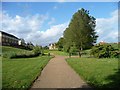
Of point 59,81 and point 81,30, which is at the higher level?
point 81,30

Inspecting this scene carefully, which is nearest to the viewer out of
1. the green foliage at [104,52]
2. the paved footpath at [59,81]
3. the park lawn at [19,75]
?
the paved footpath at [59,81]

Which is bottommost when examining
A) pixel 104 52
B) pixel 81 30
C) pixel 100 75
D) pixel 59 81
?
pixel 59 81

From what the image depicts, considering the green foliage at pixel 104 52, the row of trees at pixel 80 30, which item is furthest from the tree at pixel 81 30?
the green foliage at pixel 104 52

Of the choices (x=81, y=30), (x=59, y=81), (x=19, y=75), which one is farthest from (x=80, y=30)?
(x=59, y=81)

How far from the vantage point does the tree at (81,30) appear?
59.4 meters

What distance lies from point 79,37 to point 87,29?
10.1 ft

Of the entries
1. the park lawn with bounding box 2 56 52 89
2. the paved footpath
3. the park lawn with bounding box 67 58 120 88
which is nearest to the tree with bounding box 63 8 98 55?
the park lawn with bounding box 2 56 52 89

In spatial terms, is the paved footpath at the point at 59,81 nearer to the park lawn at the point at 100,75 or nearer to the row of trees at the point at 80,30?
the park lawn at the point at 100,75

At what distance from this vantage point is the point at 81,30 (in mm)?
59000

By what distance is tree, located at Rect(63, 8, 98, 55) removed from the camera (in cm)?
5938

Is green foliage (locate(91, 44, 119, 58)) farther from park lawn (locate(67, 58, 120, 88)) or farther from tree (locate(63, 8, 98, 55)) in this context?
park lawn (locate(67, 58, 120, 88))

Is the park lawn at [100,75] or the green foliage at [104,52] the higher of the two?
the green foliage at [104,52]

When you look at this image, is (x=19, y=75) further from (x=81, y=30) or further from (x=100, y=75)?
(x=81, y=30)

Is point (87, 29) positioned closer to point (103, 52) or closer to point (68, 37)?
point (68, 37)
